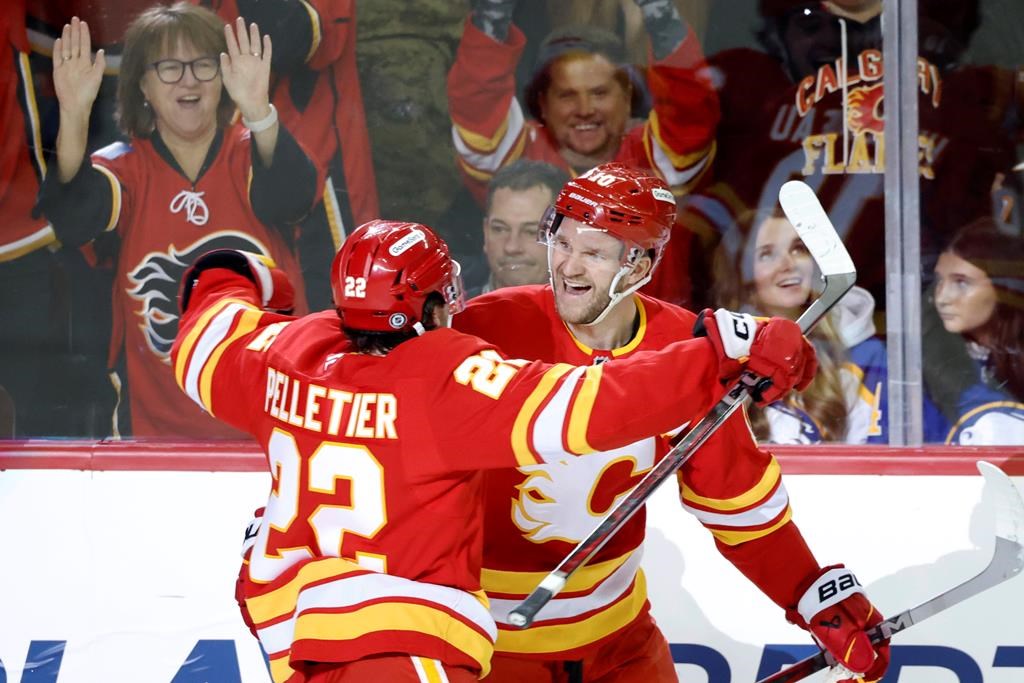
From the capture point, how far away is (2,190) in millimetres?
3229

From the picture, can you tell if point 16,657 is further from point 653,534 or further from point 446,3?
point 446,3

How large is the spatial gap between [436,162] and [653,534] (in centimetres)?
111

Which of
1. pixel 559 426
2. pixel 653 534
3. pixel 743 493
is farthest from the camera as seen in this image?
pixel 653 534

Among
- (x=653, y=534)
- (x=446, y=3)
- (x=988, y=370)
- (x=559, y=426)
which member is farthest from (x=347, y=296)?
(x=988, y=370)

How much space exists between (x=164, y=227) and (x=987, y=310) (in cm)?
200

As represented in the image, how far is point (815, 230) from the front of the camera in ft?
7.07

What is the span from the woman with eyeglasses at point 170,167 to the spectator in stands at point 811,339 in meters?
1.08

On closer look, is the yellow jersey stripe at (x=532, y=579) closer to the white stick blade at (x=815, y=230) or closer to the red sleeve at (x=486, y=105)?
the white stick blade at (x=815, y=230)

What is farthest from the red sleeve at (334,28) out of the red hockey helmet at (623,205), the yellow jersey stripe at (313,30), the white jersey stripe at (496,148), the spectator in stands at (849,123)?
the red hockey helmet at (623,205)

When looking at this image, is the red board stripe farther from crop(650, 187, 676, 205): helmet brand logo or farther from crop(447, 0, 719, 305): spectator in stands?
crop(650, 187, 676, 205): helmet brand logo

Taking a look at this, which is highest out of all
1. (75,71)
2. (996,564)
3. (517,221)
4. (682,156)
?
(75,71)

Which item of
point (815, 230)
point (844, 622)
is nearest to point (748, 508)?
point (844, 622)

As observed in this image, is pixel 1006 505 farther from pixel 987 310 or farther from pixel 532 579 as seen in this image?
pixel 987 310

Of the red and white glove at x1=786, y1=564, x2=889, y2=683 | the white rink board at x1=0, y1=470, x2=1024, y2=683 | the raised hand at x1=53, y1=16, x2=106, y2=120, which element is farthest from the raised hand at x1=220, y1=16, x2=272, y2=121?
the red and white glove at x1=786, y1=564, x2=889, y2=683
